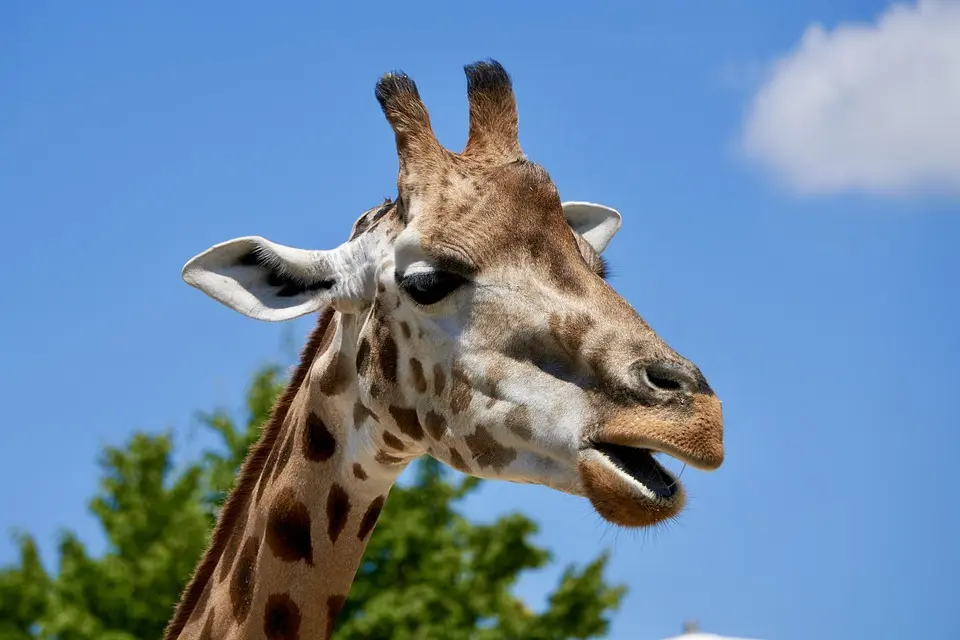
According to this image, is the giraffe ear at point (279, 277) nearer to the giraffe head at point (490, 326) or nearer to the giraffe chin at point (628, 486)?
the giraffe head at point (490, 326)

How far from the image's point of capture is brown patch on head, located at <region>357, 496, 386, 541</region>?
4664 millimetres

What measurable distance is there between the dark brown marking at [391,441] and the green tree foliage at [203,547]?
14080 millimetres

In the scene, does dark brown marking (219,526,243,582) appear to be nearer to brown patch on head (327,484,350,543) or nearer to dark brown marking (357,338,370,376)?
brown patch on head (327,484,350,543)

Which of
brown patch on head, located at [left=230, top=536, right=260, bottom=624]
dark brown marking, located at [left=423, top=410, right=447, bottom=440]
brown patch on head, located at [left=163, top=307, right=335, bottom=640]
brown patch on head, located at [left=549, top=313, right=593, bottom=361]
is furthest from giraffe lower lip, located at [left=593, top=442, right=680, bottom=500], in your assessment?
brown patch on head, located at [left=163, top=307, right=335, bottom=640]

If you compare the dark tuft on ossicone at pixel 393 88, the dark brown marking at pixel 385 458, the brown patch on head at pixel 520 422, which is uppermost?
the dark tuft on ossicone at pixel 393 88

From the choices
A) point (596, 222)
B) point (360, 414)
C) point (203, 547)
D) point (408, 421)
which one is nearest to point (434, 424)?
point (408, 421)

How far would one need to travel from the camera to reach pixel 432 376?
4.46m

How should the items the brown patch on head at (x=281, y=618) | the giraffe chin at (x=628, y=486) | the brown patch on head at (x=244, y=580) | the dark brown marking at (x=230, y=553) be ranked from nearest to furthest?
the giraffe chin at (x=628, y=486) → the brown patch on head at (x=281, y=618) → the brown patch on head at (x=244, y=580) → the dark brown marking at (x=230, y=553)

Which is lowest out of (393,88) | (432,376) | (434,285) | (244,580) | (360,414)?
(244,580)

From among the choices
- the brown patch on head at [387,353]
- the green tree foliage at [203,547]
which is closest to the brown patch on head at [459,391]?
A: the brown patch on head at [387,353]

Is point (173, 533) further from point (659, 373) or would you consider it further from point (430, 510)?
point (659, 373)

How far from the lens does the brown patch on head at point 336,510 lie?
4633 millimetres

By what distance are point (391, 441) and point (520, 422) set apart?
61 centimetres

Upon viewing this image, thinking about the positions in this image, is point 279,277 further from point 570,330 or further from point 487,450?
point 570,330
